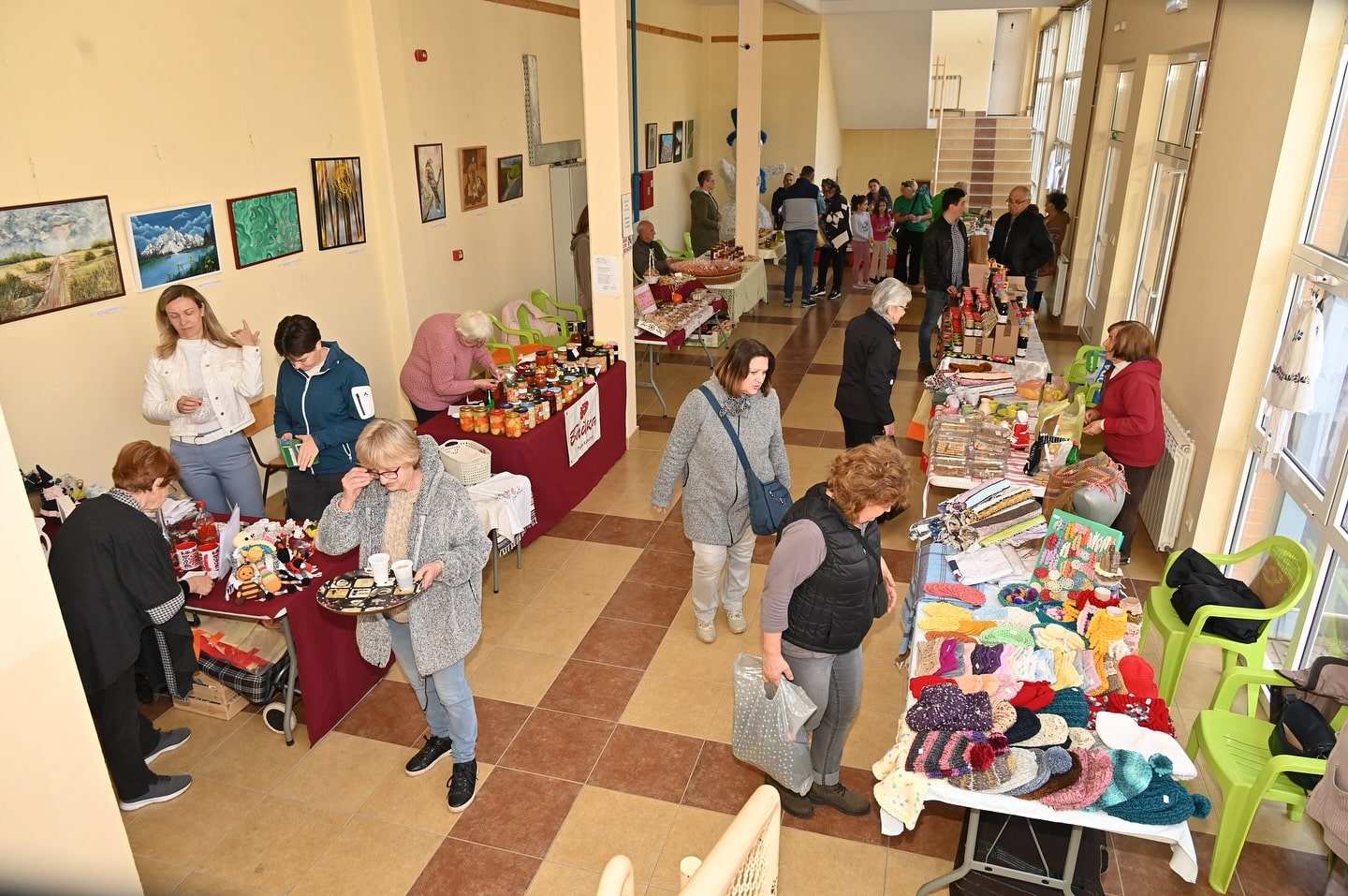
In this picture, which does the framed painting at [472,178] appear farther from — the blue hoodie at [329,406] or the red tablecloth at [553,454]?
the blue hoodie at [329,406]

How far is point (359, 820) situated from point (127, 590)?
4.32 feet

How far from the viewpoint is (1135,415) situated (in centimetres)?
516

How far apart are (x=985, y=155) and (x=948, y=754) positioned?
17459mm

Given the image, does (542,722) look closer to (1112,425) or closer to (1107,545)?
(1107,545)

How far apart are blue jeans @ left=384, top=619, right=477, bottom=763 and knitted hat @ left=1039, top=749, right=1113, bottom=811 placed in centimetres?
221

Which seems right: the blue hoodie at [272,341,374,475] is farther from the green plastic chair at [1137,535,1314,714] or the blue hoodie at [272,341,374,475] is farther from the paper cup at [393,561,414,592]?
the green plastic chair at [1137,535,1314,714]

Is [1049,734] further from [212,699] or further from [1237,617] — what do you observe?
[212,699]

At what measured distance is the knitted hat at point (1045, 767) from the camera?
2.87m

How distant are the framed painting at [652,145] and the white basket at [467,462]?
889 cm

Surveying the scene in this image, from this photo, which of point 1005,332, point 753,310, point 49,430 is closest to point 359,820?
point 49,430

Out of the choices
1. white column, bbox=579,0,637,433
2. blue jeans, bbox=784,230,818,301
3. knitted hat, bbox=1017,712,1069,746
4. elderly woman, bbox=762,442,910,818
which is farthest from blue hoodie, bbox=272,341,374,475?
blue jeans, bbox=784,230,818,301

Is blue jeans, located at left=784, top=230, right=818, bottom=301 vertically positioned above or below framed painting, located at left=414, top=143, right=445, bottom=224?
below

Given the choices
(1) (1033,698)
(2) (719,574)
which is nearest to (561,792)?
(2) (719,574)

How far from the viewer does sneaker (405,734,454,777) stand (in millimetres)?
4016
